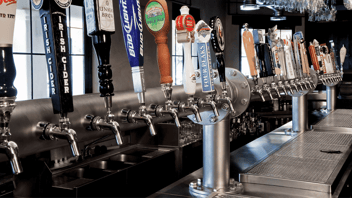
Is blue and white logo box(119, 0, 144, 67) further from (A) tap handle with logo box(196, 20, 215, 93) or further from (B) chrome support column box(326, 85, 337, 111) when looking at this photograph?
(B) chrome support column box(326, 85, 337, 111)

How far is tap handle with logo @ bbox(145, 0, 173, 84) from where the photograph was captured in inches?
30.0

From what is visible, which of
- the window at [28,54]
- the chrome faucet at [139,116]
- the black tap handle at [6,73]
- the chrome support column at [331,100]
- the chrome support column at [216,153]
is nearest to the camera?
the black tap handle at [6,73]

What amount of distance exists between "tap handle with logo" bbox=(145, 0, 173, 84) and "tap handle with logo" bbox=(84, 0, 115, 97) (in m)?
0.19

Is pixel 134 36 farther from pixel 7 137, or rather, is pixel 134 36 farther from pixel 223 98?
pixel 223 98

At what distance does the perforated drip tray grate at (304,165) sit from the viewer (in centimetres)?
137

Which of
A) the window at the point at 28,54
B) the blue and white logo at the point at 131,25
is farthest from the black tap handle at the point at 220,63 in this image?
the window at the point at 28,54

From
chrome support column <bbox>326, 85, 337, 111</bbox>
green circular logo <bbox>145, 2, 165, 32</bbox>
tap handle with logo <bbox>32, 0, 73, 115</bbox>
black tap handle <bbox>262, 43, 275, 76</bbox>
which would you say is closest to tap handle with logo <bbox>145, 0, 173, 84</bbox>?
green circular logo <bbox>145, 2, 165, 32</bbox>

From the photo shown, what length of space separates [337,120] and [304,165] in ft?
4.94

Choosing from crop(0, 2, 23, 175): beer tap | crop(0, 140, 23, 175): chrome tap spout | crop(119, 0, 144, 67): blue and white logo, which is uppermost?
crop(119, 0, 144, 67): blue and white logo

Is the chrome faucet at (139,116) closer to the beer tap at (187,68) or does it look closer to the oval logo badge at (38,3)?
the beer tap at (187,68)

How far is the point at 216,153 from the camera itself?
1202mm

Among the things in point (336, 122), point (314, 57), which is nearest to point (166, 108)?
point (314, 57)

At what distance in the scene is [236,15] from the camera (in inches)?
301

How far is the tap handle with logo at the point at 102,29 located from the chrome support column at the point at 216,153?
65 centimetres
